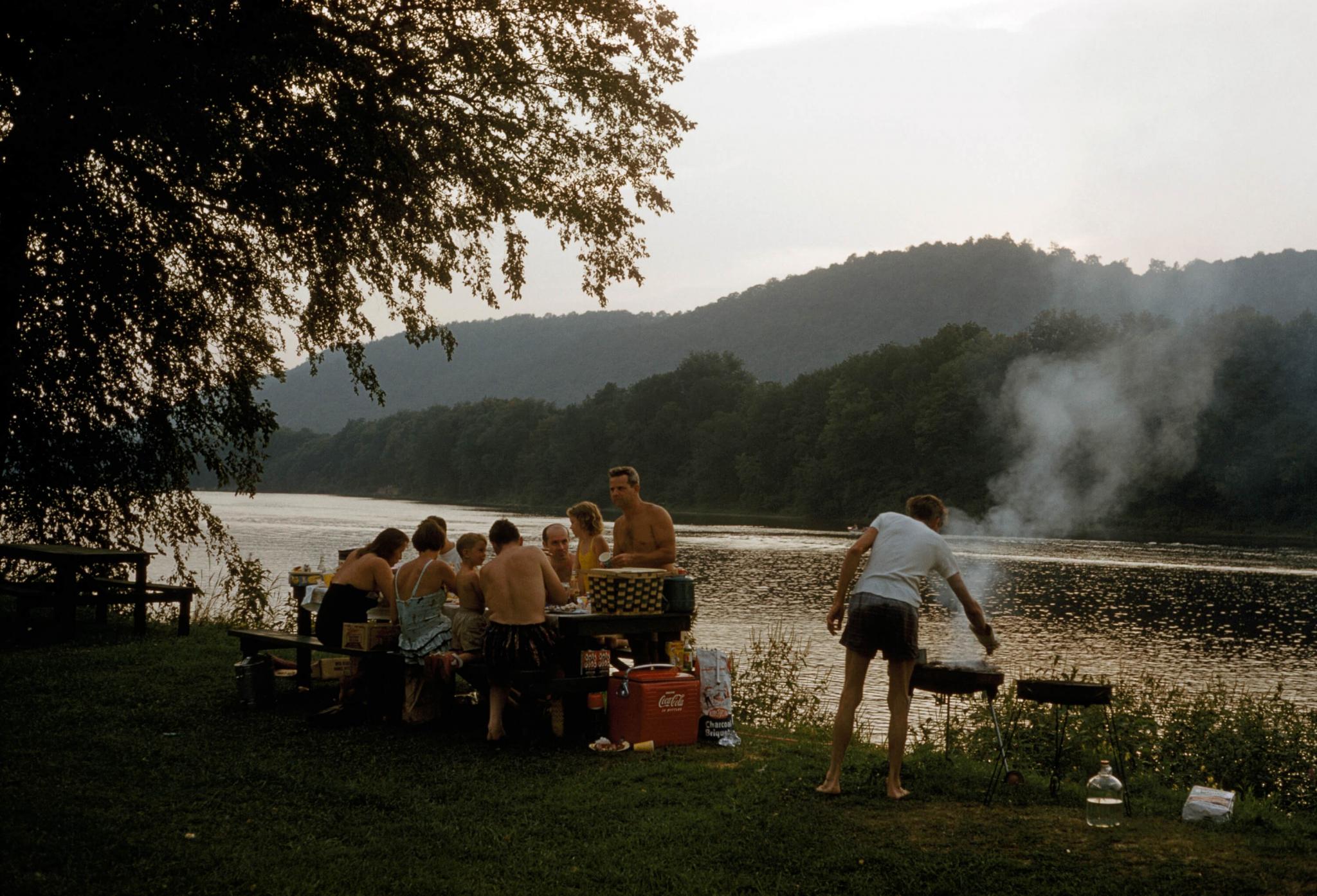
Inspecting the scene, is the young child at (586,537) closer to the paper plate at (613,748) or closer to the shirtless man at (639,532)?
the shirtless man at (639,532)

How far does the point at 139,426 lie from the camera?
1412cm

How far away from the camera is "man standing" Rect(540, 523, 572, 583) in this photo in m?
10.4

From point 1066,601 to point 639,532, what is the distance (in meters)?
22.3

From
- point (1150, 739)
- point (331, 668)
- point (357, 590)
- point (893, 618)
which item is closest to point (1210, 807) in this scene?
point (893, 618)

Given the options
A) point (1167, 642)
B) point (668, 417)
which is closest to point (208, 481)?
point (668, 417)

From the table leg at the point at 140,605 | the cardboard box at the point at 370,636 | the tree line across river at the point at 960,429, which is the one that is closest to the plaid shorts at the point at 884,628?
the cardboard box at the point at 370,636

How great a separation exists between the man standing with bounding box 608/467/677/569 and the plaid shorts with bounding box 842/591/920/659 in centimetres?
251

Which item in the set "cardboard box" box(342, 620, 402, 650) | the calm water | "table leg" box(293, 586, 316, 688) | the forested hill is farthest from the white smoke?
"cardboard box" box(342, 620, 402, 650)

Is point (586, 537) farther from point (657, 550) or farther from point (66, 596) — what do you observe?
point (66, 596)

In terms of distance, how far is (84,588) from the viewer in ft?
46.4

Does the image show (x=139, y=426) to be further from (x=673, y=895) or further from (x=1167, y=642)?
(x=1167, y=642)

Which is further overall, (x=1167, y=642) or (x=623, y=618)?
(x=1167, y=642)

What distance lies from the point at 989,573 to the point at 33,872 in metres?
34.2

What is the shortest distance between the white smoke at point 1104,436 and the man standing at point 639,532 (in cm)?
5596
